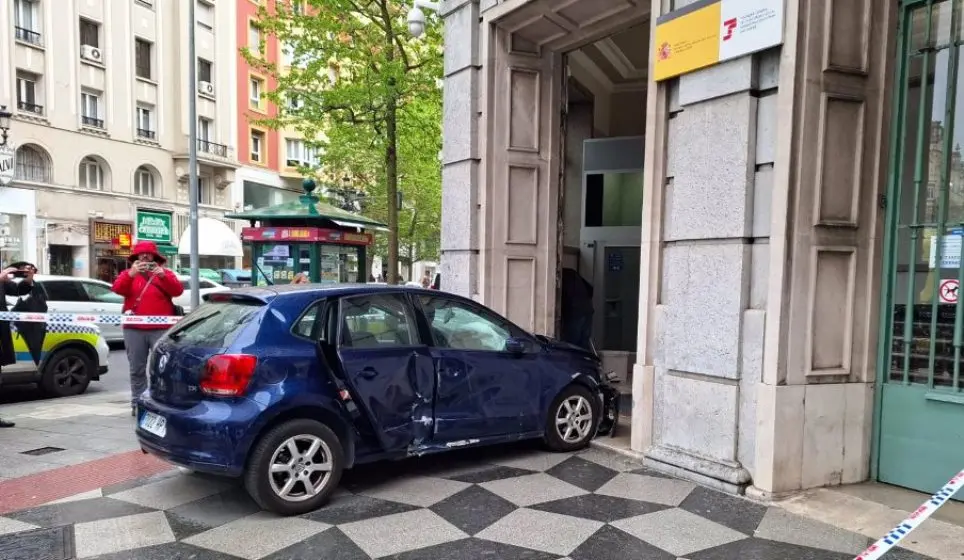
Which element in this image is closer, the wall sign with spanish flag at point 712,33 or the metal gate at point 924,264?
the metal gate at point 924,264

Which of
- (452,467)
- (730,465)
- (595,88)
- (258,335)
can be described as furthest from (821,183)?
(595,88)

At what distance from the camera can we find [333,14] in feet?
44.8

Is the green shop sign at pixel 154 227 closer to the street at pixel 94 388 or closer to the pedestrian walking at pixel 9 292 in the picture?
the street at pixel 94 388

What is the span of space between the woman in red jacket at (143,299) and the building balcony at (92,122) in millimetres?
24829

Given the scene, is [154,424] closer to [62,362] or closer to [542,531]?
[542,531]

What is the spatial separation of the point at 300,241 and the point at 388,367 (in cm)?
615

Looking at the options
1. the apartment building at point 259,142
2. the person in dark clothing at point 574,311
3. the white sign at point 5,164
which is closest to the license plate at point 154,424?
the person in dark clothing at point 574,311

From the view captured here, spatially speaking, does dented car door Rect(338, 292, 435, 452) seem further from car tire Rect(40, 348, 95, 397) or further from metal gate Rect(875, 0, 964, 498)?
car tire Rect(40, 348, 95, 397)

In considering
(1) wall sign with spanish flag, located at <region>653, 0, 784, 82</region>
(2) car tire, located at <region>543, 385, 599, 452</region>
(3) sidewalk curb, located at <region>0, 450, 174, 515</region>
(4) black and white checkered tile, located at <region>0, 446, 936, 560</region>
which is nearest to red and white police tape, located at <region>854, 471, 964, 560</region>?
(4) black and white checkered tile, located at <region>0, 446, 936, 560</region>

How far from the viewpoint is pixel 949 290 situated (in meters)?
4.52

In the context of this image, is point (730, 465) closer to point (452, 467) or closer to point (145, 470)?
point (452, 467)

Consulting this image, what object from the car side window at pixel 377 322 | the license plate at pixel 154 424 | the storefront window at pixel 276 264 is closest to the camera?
the license plate at pixel 154 424

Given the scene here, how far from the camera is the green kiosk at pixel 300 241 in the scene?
1048 centimetres

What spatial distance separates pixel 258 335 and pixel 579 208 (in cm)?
692
